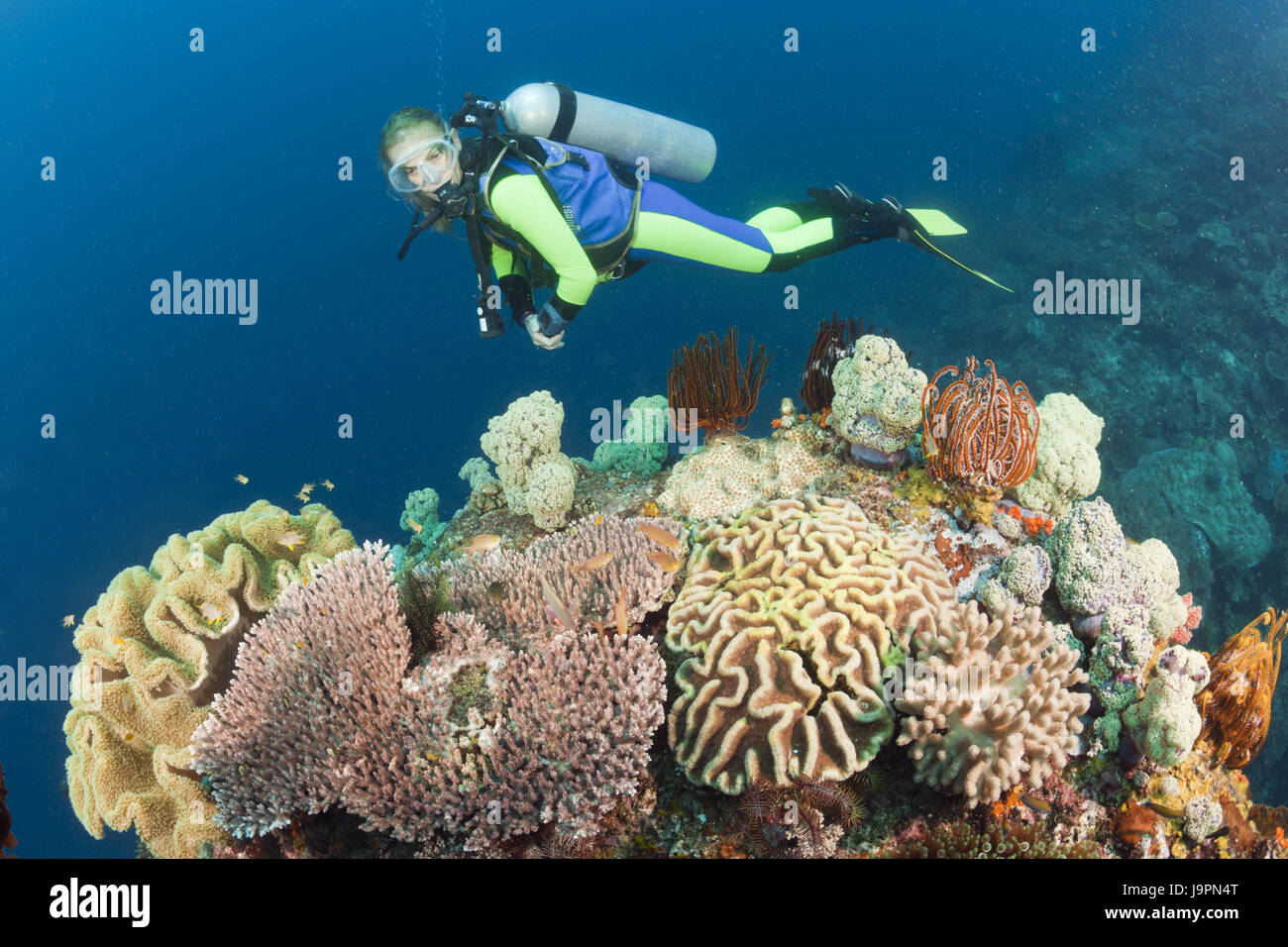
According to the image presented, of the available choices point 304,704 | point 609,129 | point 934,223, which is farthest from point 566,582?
point 934,223

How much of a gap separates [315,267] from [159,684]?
52.9 metres

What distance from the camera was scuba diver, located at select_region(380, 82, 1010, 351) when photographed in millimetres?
4730

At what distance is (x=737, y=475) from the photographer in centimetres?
520

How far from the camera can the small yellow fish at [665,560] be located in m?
3.69

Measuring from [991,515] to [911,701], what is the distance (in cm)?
192

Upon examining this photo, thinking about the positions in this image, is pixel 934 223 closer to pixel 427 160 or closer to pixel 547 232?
pixel 547 232

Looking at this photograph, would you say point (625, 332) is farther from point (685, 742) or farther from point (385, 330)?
point (685, 742)

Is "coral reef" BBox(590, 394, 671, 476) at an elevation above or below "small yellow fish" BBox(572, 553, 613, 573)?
above

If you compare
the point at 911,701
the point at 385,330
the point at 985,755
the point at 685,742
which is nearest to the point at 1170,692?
the point at 985,755

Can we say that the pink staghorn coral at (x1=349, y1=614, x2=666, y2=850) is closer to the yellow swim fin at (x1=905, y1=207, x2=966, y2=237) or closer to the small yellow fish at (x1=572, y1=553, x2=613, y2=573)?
the small yellow fish at (x1=572, y1=553, x2=613, y2=573)

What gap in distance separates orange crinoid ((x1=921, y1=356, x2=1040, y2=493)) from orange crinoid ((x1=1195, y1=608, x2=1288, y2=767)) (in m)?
1.59

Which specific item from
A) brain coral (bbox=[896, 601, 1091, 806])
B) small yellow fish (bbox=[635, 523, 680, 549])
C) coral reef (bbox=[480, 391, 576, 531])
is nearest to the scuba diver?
coral reef (bbox=[480, 391, 576, 531])

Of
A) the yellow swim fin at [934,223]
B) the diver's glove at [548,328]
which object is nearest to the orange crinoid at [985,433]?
the diver's glove at [548,328]
